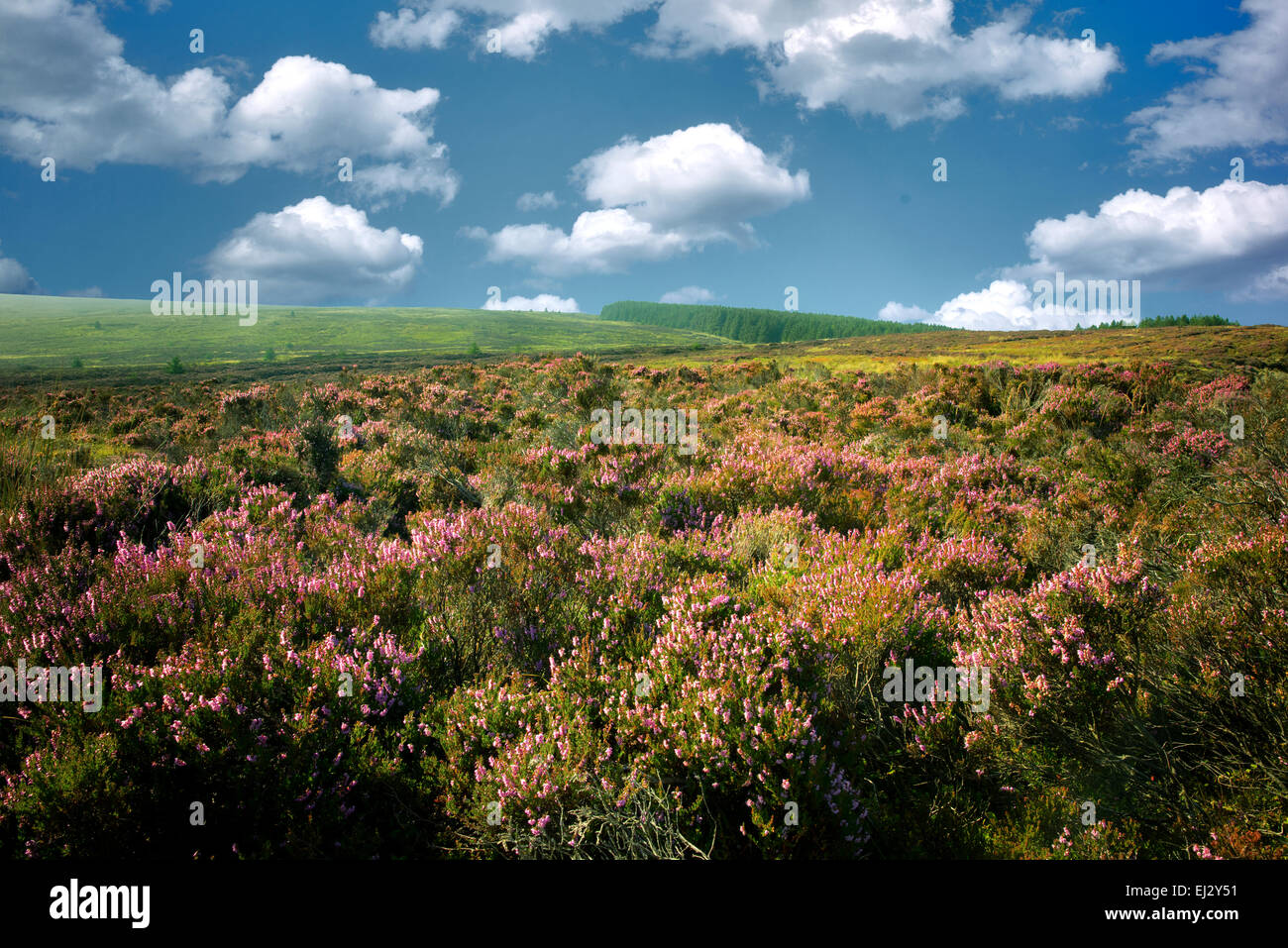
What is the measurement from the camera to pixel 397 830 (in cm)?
250

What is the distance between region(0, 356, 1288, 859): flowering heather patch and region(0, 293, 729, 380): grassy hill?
86.9 metres

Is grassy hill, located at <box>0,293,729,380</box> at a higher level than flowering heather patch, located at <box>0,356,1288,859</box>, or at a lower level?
higher

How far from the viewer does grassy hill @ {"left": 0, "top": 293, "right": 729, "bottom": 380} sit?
318 feet

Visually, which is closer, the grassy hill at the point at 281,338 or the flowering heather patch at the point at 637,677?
Result: the flowering heather patch at the point at 637,677

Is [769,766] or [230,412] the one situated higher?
[230,412]

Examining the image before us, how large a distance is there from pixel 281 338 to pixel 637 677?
510 feet

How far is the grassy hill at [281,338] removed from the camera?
318ft

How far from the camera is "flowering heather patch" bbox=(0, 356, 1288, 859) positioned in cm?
242

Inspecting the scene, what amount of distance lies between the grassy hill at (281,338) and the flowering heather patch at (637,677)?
285 ft

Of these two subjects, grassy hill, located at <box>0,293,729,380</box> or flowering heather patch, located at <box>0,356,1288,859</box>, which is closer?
flowering heather patch, located at <box>0,356,1288,859</box>
